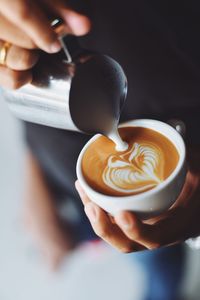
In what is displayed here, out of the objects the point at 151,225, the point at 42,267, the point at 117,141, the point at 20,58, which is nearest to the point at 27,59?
the point at 20,58

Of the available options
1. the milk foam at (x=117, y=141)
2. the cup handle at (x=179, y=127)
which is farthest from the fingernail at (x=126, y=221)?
the cup handle at (x=179, y=127)

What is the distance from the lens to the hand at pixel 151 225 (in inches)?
25.5

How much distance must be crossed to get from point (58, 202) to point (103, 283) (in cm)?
51

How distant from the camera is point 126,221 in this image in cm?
62

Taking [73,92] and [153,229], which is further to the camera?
Result: [153,229]

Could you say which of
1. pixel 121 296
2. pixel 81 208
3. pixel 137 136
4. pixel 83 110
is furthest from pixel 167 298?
pixel 83 110

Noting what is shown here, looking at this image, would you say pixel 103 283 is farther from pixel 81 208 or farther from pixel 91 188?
pixel 91 188

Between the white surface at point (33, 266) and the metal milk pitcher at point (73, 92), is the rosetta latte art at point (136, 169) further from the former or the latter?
the white surface at point (33, 266)

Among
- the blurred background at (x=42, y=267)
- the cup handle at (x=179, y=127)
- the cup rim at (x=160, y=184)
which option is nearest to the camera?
the cup rim at (x=160, y=184)

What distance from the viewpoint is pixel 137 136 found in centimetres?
75

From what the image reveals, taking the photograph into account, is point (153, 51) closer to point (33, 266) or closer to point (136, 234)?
point (136, 234)

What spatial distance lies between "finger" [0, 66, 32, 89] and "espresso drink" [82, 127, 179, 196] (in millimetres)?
181

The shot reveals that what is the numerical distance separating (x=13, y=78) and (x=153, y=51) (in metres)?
0.35

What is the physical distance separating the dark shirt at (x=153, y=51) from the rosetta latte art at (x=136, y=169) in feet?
0.64
